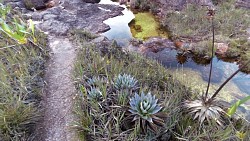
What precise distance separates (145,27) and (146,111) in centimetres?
577

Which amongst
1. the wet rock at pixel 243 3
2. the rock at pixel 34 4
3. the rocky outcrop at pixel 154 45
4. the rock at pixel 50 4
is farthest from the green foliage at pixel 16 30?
the wet rock at pixel 243 3

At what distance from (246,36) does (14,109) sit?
7016 mm

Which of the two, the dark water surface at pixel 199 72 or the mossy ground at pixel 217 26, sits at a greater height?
the mossy ground at pixel 217 26

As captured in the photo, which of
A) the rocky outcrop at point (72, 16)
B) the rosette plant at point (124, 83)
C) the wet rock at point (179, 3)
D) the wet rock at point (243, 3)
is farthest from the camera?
the wet rock at point (179, 3)

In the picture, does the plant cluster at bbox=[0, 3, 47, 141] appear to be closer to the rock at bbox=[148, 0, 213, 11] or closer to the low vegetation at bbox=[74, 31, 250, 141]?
the low vegetation at bbox=[74, 31, 250, 141]

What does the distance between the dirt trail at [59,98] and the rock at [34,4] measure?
4.44 meters

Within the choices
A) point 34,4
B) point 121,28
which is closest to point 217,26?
point 121,28

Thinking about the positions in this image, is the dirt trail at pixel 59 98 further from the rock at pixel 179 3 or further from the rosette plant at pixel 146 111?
the rock at pixel 179 3

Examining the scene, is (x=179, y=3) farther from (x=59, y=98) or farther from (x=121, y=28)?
(x=59, y=98)

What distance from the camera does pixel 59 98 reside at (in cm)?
355

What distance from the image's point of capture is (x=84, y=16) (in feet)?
27.9

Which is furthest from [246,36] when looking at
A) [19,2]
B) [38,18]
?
[19,2]

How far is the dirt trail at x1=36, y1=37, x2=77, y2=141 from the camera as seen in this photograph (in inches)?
117

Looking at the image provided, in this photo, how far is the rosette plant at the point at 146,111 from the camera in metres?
2.80
